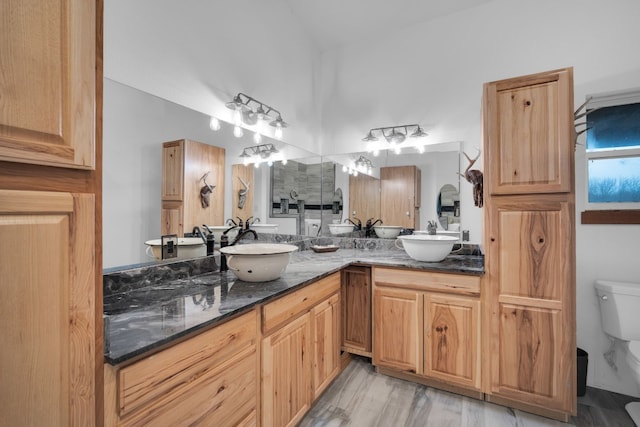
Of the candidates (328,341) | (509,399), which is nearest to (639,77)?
(509,399)

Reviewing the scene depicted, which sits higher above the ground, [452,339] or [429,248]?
[429,248]

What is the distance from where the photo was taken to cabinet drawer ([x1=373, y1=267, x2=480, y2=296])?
1964 mm

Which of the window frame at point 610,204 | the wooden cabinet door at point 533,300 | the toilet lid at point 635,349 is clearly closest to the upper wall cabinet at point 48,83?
the wooden cabinet door at point 533,300

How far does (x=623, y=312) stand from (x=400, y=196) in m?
1.72

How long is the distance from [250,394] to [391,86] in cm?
290

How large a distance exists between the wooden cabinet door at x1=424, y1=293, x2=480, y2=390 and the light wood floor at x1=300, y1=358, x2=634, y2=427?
0.15m

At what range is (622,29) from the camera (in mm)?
2121

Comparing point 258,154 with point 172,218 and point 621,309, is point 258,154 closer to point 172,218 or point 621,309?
point 172,218

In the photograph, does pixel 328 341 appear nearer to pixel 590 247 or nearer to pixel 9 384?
pixel 9 384

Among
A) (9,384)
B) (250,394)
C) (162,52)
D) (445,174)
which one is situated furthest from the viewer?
(445,174)

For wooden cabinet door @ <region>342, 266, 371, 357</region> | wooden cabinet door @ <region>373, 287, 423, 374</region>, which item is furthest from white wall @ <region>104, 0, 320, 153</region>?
wooden cabinet door @ <region>373, 287, 423, 374</region>

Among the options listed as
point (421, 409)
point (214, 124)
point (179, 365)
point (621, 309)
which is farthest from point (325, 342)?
point (621, 309)

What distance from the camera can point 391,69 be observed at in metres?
3.02

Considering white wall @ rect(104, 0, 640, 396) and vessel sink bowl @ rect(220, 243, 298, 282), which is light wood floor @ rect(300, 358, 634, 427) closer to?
white wall @ rect(104, 0, 640, 396)
